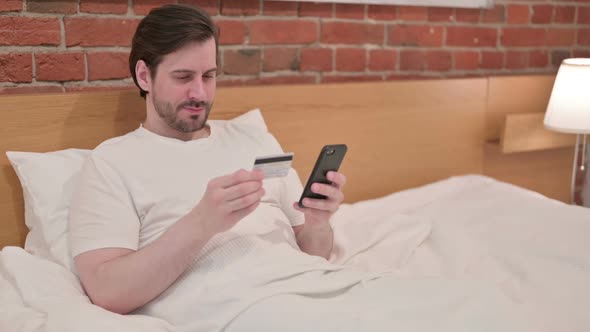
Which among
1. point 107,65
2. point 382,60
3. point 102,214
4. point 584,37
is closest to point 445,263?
point 102,214

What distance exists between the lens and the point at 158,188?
1311 mm

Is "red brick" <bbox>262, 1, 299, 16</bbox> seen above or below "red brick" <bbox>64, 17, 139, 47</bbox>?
above

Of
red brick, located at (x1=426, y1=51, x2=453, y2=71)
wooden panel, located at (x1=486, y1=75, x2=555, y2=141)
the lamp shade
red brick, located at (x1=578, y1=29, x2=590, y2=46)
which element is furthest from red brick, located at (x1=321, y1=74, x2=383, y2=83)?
red brick, located at (x1=578, y1=29, x2=590, y2=46)

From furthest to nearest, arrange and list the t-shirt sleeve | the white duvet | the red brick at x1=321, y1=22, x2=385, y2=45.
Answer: the red brick at x1=321, y1=22, x2=385, y2=45 → the t-shirt sleeve → the white duvet

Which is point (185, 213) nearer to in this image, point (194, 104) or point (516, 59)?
point (194, 104)

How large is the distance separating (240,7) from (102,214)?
2.98 ft

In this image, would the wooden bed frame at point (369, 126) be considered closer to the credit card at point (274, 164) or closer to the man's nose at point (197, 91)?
the man's nose at point (197, 91)

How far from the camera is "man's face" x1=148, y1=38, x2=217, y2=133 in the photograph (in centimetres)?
135

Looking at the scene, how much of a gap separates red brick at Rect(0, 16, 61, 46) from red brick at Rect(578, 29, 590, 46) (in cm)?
211

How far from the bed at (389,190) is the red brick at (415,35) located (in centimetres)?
18

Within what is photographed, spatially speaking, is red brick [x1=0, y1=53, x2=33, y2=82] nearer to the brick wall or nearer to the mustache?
the brick wall

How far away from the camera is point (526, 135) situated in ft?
7.65

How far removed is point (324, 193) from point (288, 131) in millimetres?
625

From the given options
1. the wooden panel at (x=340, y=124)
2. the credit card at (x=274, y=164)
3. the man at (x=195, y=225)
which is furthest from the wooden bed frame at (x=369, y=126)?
→ the credit card at (x=274, y=164)
